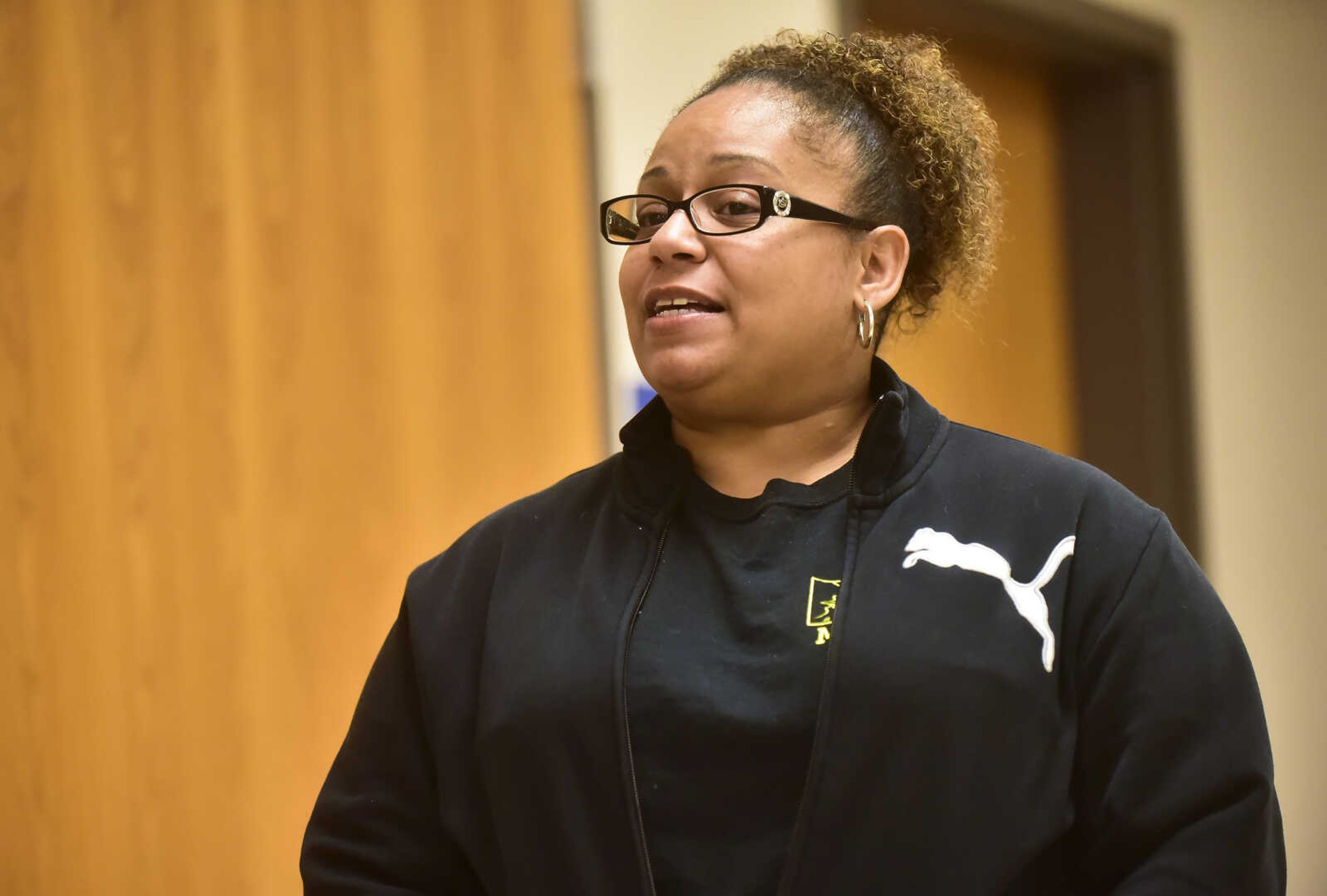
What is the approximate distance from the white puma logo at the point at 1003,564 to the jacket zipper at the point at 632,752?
0.75 feet

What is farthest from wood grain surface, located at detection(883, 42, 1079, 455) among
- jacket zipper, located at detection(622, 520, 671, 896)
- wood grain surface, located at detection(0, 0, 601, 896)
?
jacket zipper, located at detection(622, 520, 671, 896)

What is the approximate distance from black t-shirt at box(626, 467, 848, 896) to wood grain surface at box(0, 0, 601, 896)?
2.31 feet

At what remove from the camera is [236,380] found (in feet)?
5.24

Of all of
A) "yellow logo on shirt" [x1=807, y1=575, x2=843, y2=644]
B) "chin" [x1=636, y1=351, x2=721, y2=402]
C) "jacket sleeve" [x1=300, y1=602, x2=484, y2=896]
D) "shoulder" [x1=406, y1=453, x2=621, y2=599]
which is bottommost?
"jacket sleeve" [x1=300, y1=602, x2=484, y2=896]

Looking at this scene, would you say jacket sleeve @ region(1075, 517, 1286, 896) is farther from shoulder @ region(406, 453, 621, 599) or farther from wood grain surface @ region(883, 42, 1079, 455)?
wood grain surface @ region(883, 42, 1079, 455)

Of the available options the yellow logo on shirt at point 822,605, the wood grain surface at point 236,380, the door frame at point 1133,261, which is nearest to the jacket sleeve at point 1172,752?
the yellow logo on shirt at point 822,605

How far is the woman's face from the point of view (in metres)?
1.12

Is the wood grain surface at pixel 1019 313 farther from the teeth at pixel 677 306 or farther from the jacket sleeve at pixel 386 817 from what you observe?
the jacket sleeve at pixel 386 817

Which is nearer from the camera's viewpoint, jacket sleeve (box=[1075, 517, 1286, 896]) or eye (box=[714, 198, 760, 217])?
jacket sleeve (box=[1075, 517, 1286, 896])

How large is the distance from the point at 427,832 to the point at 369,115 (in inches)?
40.5

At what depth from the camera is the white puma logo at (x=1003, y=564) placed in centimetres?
103

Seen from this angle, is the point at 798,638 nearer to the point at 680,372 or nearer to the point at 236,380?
the point at 680,372

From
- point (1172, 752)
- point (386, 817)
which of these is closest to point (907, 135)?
A: point (1172, 752)

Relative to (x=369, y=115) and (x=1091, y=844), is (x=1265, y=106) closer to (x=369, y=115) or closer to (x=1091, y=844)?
(x=369, y=115)
